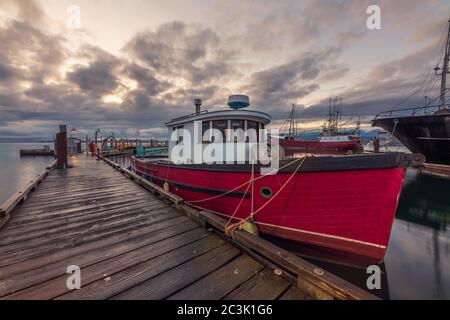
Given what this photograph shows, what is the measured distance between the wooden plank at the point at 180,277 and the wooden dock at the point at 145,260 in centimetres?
1

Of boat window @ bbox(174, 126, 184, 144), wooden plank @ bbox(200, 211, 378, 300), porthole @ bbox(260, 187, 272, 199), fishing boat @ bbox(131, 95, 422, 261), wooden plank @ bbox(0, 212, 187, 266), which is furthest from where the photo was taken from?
boat window @ bbox(174, 126, 184, 144)

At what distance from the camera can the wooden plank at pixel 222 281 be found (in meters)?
2.15

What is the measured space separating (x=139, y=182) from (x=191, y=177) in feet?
8.48

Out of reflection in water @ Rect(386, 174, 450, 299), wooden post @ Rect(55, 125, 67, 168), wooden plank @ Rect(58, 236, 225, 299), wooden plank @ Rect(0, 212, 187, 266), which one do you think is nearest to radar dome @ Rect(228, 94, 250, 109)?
wooden plank @ Rect(0, 212, 187, 266)

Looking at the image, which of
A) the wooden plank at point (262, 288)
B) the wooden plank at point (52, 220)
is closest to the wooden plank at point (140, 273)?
the wooden plank at point (262, 288)

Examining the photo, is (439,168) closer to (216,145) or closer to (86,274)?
(216,145)

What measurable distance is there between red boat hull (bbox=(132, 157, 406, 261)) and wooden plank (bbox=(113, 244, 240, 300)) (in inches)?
86.3

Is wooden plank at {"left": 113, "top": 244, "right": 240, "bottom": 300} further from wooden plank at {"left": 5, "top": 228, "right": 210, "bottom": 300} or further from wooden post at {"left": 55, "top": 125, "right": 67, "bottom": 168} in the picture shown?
wooden post at {"left": 55, "top": 125, "right": 67, "bottom": 168}

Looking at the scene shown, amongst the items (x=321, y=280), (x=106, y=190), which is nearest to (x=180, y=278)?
(x=321, y=280)

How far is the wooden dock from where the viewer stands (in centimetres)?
215

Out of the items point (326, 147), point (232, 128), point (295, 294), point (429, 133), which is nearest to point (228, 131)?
point (232, 128)

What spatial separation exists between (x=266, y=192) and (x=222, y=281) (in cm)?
304

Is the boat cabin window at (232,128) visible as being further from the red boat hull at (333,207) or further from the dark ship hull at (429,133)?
the dark ship hull at (429,133)

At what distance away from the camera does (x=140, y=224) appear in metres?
4.09
